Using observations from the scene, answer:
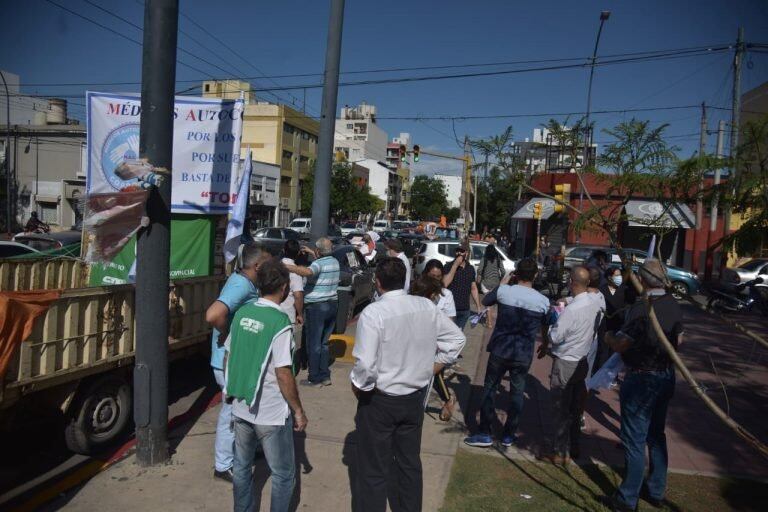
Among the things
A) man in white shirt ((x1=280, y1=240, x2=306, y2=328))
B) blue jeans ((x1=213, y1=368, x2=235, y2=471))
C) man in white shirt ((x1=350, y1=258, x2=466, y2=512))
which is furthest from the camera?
man in white shirt ((x1=280, y1=240, x2=306, y2=328))

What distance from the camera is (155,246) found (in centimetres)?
471

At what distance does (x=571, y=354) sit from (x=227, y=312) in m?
2.97

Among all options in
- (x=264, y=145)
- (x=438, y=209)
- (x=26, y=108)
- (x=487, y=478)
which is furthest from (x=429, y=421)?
(x=438, y=209)

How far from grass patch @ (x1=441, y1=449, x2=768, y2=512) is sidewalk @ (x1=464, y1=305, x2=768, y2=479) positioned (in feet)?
0.76

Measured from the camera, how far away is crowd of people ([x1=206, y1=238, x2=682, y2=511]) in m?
3.54

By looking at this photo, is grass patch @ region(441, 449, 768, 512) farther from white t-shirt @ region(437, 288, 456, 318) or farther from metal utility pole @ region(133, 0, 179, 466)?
metal utility pole @ region(133, 0, 179, 466)

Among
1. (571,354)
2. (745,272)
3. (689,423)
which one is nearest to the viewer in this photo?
(571,354)

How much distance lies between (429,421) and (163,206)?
3.49 metres

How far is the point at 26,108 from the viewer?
167ft

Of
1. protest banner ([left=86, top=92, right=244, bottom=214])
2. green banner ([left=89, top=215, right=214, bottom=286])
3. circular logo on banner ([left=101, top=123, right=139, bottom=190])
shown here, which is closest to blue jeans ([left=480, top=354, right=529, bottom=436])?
protest banner ([left=86, top=92, right=244, bottom=214])

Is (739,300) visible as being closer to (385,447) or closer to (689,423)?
(689,423)

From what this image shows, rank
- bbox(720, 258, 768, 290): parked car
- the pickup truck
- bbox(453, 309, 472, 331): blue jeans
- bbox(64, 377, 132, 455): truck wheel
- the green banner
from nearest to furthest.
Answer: the pickup truck → bbox(64, 377, 132, 455): truck wheel → the green banner → bbox(453, 309, 472, 331): blue jeans → bbox(720, 258, 768, 290): parked car

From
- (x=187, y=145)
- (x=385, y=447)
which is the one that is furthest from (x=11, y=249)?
(x=385, y=447)

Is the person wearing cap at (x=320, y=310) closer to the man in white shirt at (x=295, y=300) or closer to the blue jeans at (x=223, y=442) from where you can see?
the man in white shirt at (x=295, y=300)
